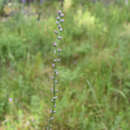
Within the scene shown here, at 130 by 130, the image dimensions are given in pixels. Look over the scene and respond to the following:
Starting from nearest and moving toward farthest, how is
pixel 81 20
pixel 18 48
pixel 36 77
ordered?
1. pixel 36 77
2. pixel 18 48
3. pixel 81 20

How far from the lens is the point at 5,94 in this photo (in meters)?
2.00

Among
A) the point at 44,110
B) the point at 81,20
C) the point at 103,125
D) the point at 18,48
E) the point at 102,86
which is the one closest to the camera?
the point at 103,125

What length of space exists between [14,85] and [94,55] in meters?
1.20

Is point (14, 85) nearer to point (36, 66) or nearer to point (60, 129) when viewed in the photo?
point (36, 66)

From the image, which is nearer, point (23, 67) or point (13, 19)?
point (23, 67)

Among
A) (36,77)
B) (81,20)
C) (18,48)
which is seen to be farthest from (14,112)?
(81,20)

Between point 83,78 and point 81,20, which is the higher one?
point 81,20

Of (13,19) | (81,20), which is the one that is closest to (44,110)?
(81,20)

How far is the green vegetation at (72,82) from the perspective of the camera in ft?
5.48

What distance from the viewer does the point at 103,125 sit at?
1.59m

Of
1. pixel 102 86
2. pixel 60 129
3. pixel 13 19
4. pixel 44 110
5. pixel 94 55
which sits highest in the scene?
pixel 13 19

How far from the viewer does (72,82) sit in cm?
219

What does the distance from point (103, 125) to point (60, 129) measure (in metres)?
0.40

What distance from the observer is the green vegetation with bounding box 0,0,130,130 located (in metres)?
1.67
